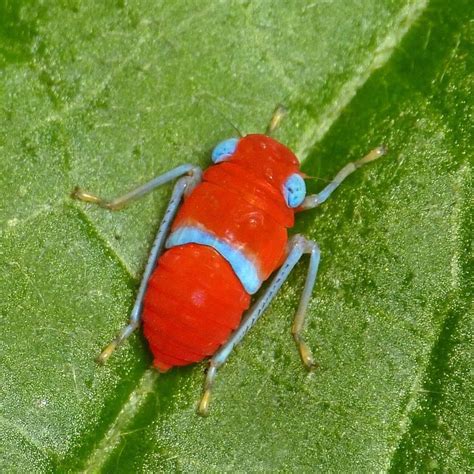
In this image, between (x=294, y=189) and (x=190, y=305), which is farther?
(x=294, y=189)

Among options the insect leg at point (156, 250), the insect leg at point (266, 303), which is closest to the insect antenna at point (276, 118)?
the insect leg at point (156, 250)

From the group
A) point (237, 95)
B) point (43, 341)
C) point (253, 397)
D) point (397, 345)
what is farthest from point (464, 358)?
point (43, 341)

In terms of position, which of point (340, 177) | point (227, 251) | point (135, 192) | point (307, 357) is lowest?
point (307, 357)

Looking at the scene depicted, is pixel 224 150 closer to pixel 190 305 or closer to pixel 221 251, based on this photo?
pixel 221 251

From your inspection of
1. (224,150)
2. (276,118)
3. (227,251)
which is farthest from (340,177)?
(227,251)

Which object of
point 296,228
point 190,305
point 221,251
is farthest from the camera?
point 296,228

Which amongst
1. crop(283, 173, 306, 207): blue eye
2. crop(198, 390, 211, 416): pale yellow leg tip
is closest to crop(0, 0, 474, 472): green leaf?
crop(198, 390, 211, 416): pale yellow leg tip

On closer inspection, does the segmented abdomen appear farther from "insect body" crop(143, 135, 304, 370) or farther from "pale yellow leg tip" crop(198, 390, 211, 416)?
"pale yellow leg tip" crop(198, 390, 211, 416)
